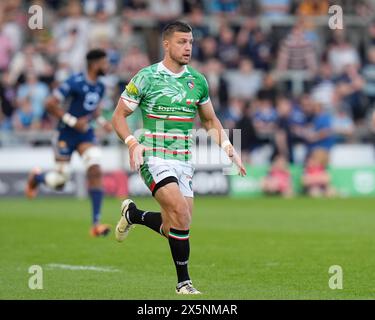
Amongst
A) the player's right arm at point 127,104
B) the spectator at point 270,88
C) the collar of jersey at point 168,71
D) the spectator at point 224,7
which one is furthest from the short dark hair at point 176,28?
the spectator at point 224,7

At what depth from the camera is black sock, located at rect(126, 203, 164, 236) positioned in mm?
10859

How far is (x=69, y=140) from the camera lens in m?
16.8

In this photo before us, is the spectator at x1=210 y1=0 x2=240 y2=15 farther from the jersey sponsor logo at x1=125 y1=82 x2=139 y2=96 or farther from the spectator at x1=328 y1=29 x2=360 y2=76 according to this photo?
the jersey sponsor logo at x1=125 y1=82 x2=139 y2=96

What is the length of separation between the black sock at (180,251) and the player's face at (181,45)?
1.70 m

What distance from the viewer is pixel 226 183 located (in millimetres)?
25500

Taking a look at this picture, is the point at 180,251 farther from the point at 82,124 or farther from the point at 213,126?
the point at 82,124

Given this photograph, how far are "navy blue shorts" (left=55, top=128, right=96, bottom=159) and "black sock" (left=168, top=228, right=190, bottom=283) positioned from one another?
7106 mm

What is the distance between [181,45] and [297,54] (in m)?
18.4

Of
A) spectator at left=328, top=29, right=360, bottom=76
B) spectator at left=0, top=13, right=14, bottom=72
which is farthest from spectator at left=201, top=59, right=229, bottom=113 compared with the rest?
spectator at left=0, top=13, right=14, bottom=72

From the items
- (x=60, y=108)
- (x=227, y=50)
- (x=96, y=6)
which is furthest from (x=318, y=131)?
(x=60, y=108)

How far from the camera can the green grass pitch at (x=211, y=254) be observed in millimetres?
9953

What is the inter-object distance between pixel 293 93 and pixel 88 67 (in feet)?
42.4

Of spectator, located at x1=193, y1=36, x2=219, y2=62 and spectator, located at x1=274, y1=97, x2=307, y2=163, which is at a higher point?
spectator, located at x1=193, y1=36, x2=219, y2=62

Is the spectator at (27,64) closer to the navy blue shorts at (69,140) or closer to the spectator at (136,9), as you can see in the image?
the spectator at (136,9)
